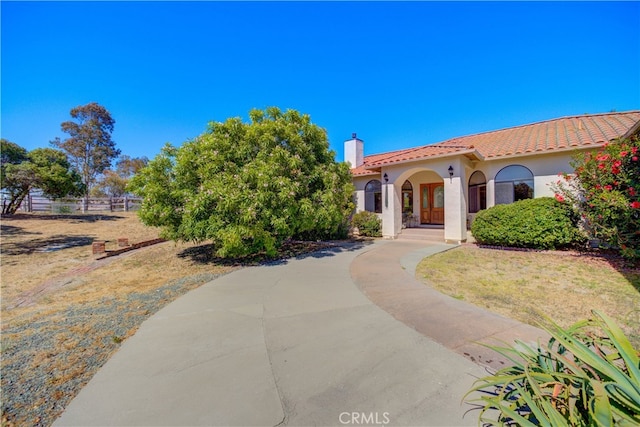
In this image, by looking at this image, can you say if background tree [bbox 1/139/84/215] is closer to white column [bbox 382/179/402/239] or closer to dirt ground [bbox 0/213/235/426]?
dirt ground [bbox 0/213/235/426]

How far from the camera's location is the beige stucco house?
1016 centimetres

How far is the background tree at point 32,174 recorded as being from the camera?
1791 cm

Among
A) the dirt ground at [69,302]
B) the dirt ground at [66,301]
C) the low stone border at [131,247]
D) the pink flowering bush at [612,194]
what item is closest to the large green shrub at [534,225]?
the pink flowering bush at [612,194]

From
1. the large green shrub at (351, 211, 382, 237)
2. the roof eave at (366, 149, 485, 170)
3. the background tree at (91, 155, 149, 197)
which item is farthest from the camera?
the background tree at (91, 155, 149, 197)

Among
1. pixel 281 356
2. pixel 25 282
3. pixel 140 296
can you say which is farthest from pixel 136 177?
pixel 281 356

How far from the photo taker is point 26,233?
13727 millimetres

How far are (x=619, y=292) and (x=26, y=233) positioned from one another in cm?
2295

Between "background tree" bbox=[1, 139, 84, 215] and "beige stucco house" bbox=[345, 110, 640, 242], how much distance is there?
21.5 m

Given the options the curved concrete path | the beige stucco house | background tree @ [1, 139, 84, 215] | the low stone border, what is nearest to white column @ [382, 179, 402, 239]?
the beige stucco house

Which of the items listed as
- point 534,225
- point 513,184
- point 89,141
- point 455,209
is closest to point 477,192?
point 513,184

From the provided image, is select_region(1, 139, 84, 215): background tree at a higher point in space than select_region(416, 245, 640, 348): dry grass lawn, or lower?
→ higher

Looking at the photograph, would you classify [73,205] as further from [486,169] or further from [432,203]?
[486,169]

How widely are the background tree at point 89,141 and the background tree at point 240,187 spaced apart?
32.9 meters

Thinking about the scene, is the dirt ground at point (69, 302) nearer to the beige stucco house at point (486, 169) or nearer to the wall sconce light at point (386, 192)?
the wall sconce light at point (386, 192)
